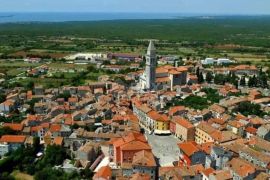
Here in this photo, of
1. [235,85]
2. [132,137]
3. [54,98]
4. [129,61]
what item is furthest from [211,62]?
[132,137]

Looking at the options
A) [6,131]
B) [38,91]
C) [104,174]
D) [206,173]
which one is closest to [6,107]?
[38,91]

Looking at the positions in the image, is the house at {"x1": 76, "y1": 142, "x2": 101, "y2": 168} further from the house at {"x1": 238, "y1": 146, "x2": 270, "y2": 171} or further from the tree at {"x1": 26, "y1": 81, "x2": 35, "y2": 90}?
the tree at {"x1": 26, "y1": 81, "x2": 35, "y2": 90}

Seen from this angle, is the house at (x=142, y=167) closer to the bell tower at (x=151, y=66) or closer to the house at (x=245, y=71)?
the bell tower at (x=151, y=66)

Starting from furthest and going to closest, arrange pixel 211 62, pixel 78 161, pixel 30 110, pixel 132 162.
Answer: pixel 211 62, pixel 30 110, pixel 78 161, pixel 132 162

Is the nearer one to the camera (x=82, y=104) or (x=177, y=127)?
(x=177, y=127)

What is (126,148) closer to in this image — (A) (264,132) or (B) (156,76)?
(A) (264,132)

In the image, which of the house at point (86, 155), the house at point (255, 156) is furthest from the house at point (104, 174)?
the house at point (255, 156)

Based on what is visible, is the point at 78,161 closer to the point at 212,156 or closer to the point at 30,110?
the point at 212,156
